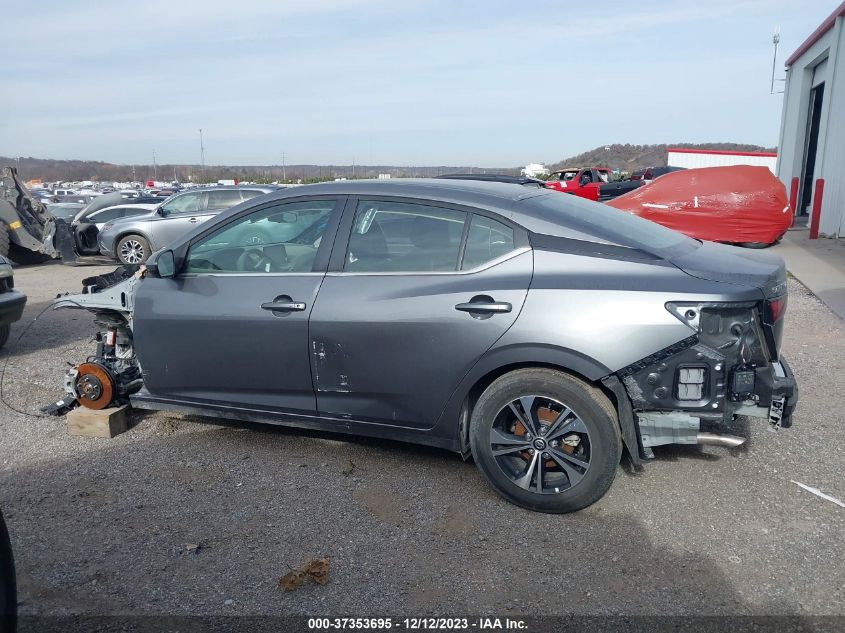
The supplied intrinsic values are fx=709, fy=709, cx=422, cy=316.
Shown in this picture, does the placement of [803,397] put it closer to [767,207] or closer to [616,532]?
[616,532]

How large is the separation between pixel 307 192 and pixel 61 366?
12.6ft

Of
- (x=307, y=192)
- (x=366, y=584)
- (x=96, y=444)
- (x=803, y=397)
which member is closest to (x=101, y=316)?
(x=96, y=444)

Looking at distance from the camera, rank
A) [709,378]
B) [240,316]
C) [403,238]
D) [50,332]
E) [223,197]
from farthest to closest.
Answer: [223,197] < [50,332] < [240,316] < [403,238] < [709,378]

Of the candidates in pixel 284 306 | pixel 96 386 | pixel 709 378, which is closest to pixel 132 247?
pixel 96 386

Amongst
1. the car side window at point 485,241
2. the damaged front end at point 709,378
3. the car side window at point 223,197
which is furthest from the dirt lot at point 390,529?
the car side window at point 223,197

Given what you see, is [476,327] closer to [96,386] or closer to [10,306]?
[96,386]

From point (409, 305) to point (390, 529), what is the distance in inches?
46.0

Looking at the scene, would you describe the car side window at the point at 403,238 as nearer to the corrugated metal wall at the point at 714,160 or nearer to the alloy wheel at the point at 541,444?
the alloy wheel at the point at 541,444

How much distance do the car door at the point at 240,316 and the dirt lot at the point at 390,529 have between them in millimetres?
475

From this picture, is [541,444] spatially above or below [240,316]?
below

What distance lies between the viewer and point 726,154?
1521 inches

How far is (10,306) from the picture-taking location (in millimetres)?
6840

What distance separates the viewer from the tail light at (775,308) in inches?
138

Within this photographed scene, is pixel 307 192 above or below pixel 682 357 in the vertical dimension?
above
